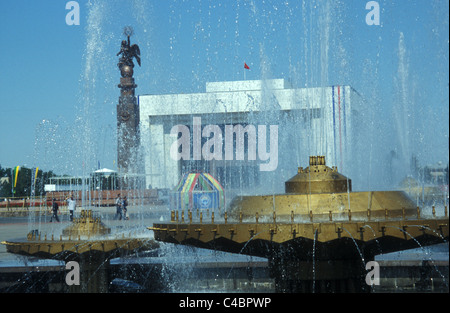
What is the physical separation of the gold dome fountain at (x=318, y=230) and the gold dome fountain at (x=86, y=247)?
1.73 m

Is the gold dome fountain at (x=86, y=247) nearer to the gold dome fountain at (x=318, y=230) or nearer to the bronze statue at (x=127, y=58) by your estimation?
the gold dome fountain at (x=318, y=230)

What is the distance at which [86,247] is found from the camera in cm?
605

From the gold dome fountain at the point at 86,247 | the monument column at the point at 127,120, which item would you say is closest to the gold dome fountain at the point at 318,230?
the gold dome fountain at the point at 86,247

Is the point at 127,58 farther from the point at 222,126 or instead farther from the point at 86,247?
the point at 86,247

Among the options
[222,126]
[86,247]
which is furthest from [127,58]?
[86,247]

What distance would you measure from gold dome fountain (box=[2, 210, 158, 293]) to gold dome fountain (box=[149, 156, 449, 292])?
5.68ft

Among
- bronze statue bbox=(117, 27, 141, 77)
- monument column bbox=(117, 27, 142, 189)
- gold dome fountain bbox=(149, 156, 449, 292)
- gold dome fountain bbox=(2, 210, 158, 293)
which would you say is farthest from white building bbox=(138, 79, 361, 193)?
gold dome fountain bbox=(149, 156, 449, 292)

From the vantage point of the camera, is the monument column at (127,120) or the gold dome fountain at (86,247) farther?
the monument column at (127,120)

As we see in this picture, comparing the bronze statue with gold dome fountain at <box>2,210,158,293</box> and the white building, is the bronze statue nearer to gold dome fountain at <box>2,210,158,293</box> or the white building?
the white building

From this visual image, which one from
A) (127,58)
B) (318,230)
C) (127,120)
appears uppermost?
(127,58)

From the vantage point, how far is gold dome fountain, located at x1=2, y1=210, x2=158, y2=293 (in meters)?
5.91

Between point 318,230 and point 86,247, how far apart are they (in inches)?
117

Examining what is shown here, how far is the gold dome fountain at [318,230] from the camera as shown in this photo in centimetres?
387
